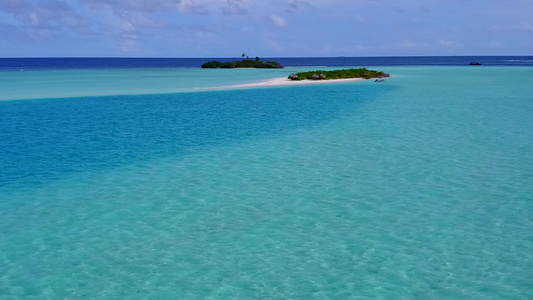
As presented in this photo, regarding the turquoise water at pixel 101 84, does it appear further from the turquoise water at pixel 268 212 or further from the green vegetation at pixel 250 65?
the green vegetation at pixel 250 65

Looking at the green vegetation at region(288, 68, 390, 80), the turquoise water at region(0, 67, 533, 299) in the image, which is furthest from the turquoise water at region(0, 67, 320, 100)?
the turquoise water at region(0, 67, 533, 299)

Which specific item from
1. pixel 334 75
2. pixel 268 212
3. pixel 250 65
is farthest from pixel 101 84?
pixel 250 65

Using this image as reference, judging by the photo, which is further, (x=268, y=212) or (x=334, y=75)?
(x=334, y=75)

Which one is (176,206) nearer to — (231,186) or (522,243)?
(231,186)

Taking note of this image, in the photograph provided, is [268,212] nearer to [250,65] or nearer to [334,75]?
[334,75]

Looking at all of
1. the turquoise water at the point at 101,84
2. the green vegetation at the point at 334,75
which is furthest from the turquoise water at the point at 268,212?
the green vegetation at the point at 334,75

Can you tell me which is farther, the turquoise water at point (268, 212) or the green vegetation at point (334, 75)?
the green vegetation at point (334, 75)

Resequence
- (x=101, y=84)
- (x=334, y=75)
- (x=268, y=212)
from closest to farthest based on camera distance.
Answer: (x=268, y=212) < (x=101, y=84) < (x=334, y=75)

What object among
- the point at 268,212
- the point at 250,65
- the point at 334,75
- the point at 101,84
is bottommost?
the point at 268,212

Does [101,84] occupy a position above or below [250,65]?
below
